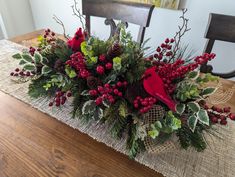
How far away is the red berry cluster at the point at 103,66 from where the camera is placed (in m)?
0.52

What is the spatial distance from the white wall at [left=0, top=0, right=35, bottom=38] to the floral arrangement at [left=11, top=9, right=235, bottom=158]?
75.2 inches

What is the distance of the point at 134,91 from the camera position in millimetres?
521

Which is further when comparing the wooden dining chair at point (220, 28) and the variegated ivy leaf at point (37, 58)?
the wooden dining chair at point (220, 28)

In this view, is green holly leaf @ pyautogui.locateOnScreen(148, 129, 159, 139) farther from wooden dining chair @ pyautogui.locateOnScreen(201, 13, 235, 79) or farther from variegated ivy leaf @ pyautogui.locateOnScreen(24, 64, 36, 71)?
wooden dining chair @ pyautogui.locateOnScreen(201, 13, 235, 79)

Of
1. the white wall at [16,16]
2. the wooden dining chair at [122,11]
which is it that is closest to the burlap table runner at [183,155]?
the wooden dining chair at [122,11]

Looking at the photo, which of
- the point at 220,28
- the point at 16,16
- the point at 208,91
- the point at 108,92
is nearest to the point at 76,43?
the point at 108,92

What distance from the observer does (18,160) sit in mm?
510

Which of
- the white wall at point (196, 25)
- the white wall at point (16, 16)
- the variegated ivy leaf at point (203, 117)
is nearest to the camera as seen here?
the variegated ivy leaf at point (203, 117)

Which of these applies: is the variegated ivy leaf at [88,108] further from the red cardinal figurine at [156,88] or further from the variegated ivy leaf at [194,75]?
the variegated ivy leaf at [194,75]

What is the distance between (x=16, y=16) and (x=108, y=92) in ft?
7.38

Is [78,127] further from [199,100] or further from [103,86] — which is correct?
[199,100]

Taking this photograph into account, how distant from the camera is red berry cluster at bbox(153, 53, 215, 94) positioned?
51 cm

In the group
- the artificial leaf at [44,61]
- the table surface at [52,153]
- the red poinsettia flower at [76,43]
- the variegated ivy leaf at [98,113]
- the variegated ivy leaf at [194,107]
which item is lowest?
the table surface at [52,153]

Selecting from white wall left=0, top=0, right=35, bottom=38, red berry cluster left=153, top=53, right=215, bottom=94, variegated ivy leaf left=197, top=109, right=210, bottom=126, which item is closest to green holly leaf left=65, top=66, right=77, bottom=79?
red berry cluster left=153, top=53, right=215, bottom=94
